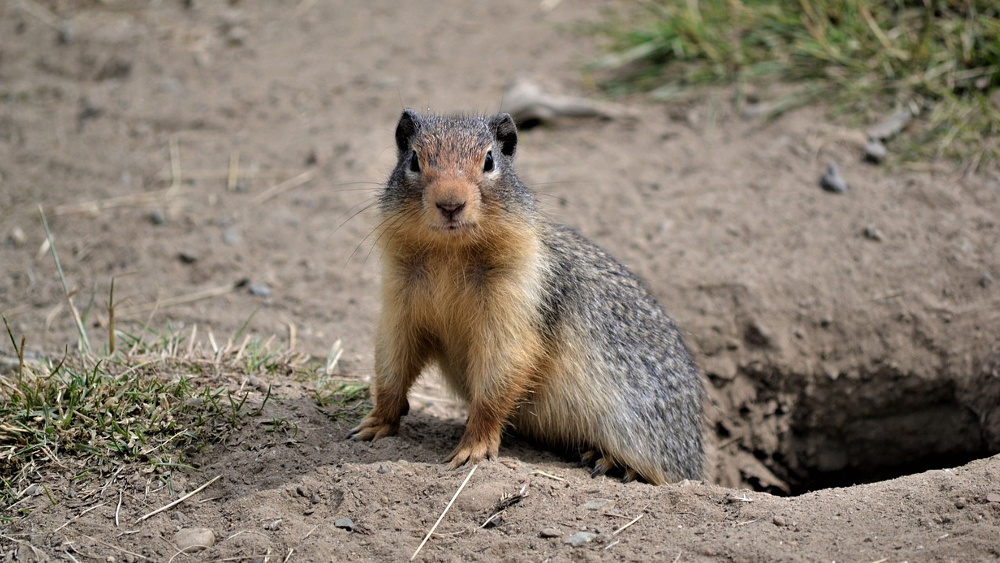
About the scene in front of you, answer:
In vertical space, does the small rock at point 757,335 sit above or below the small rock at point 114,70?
below

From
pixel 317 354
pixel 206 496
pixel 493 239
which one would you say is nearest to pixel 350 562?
pixel 206 496

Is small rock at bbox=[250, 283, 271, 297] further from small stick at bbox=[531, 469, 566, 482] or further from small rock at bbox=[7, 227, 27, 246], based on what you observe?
small stick at bbox=[531, 469, 566, 482]

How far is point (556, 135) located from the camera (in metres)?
8.57

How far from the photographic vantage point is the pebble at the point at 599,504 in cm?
420

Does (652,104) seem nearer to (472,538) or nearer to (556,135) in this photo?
(556,135)

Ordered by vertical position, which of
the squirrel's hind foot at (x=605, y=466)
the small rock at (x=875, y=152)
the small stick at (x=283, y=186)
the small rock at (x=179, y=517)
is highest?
the small rock at (x=875, y=152)

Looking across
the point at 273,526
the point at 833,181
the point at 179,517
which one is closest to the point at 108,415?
the point at 179,517

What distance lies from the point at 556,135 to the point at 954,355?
3.91 meters

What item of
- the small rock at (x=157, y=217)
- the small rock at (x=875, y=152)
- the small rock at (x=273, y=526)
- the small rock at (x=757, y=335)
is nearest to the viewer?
the small rock at (x=273, y=526)

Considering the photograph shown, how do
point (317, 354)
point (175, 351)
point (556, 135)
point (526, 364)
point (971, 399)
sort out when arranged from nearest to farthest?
point (526, 364), point (175, 351), point (317, 354), point (971, 399), point (556, 135)

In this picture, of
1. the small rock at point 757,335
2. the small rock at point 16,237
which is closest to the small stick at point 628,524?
the small rock at point 757,335

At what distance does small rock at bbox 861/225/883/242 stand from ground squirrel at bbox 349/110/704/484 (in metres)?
2.51

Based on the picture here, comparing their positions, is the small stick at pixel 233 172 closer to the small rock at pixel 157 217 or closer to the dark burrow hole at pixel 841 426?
the small rock at pixel 157 217

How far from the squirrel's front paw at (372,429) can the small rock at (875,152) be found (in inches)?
191
